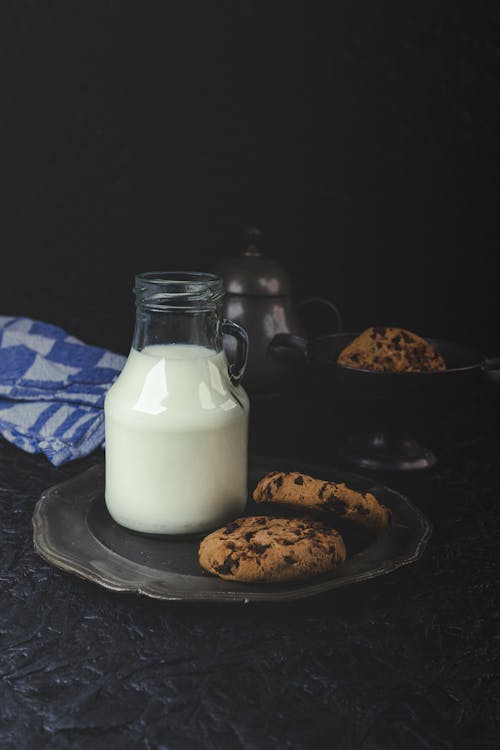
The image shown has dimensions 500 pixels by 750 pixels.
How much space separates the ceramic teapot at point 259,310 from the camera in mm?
1493

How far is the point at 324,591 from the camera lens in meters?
0.83

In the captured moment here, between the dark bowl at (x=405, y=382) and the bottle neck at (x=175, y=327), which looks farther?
the dark bowl at (x=405, y=382)

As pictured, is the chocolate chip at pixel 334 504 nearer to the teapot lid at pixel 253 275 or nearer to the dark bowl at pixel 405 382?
the dark bowl at pixel 405 382

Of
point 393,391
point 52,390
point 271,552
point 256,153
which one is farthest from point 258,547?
point 256,153

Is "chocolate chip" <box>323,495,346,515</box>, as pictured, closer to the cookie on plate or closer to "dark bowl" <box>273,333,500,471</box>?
the cookie on plate

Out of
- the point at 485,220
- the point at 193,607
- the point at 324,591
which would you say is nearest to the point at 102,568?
the point at 193,607

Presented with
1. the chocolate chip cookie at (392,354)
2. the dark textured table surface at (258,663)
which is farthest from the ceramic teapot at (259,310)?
the dark textured table surface at (258,663)

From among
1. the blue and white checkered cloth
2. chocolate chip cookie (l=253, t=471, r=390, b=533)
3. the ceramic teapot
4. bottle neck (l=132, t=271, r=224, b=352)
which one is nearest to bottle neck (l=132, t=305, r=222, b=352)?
bottle neck (l=132, t=271, r=224, b=352)

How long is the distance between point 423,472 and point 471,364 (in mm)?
178

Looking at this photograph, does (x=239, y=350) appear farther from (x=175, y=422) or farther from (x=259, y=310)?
(x=259, y=310)

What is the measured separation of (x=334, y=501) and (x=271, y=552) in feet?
0.49

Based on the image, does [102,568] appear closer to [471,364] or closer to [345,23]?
[471,364]

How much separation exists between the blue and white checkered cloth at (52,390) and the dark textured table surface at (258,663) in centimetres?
28

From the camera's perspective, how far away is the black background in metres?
1.68
